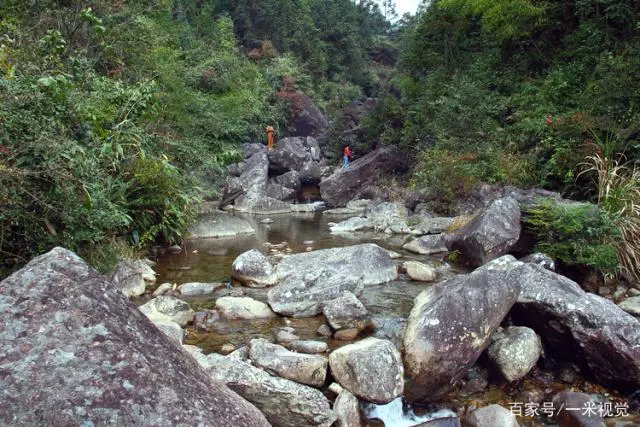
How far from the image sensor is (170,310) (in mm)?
5832

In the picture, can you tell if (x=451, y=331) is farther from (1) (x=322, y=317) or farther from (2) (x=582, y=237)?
(2) (x=582, y=237)

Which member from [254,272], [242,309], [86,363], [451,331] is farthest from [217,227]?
[86,363]

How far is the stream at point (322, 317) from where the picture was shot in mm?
4207

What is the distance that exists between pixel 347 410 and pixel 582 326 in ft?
9.00

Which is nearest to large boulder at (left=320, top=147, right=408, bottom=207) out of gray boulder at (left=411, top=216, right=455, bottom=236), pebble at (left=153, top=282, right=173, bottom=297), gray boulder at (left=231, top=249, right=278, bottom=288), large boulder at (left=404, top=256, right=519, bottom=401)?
gray boulder at (left=411, top=216, right=455, bottom=236)

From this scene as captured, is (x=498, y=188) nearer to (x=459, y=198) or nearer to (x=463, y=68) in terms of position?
(x=459, y=198)

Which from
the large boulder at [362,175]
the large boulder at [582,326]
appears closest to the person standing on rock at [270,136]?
the large boulder at [362,175]

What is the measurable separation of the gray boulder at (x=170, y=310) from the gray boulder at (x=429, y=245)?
18.5 ft

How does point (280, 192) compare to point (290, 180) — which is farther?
point (290, 180)

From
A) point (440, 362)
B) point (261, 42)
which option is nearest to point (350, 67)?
point (261, 42)

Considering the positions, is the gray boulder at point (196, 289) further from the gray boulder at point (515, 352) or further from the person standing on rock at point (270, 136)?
the person standing on rock at point (270, 136)

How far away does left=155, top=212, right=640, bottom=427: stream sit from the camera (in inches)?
166

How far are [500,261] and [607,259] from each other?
247 centimetres

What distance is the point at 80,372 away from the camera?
195cm
